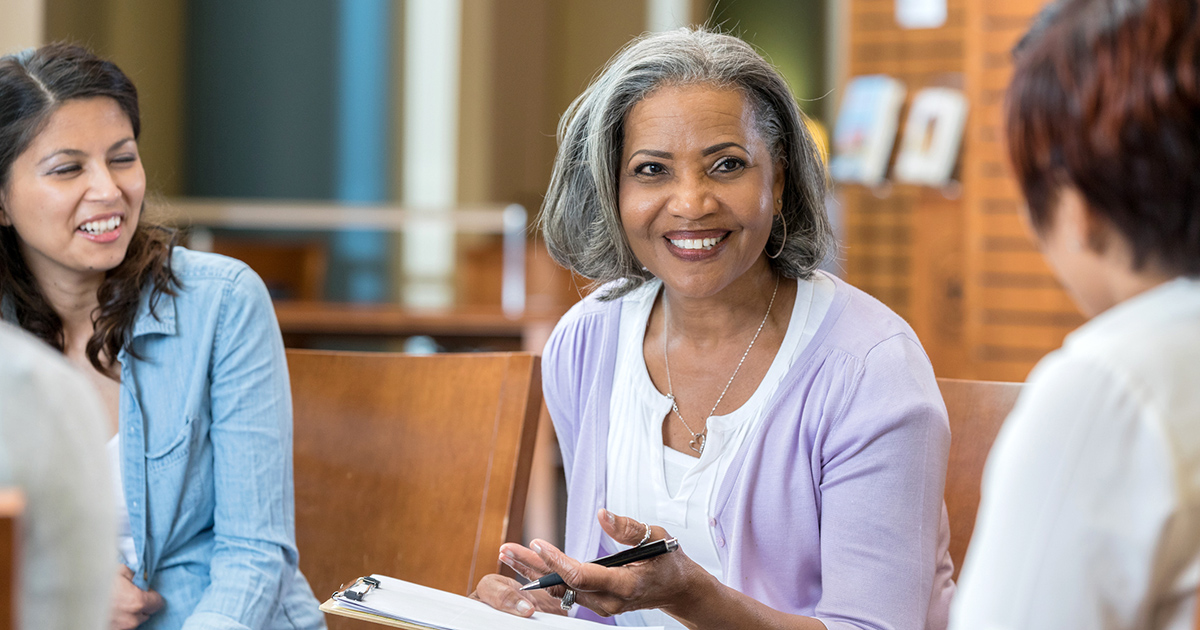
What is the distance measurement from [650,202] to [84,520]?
3.07ft

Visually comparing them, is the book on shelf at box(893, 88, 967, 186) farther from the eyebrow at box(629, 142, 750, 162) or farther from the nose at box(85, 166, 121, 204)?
the nose at box(85, 166, 121, 204)

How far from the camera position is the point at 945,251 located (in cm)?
502

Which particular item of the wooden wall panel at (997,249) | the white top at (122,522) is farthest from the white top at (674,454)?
the wooden wall panel at (997,249)

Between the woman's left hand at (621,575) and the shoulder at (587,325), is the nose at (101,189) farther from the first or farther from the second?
the woman's left hand at (621,575)

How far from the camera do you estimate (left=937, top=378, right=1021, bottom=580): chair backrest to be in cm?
146

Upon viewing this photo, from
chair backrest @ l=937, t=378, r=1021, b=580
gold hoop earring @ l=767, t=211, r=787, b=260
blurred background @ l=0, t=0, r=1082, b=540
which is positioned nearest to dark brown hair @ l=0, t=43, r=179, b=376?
gold hoop earring @ l=767, t=211, r=787, b=260

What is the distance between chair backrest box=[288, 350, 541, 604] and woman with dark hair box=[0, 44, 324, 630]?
15cm

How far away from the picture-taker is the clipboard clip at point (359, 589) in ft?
3.68

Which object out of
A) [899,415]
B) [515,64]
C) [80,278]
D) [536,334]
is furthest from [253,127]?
[899,415]

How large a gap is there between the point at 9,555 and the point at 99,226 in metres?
0.98

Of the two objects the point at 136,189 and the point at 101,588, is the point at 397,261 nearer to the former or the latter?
the point at 136,189

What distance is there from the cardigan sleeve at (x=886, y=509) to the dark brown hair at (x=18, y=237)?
96cm

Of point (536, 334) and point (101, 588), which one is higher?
point (101, 588)

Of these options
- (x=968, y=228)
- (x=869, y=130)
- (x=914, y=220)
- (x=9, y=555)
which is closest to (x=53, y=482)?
(x=9, y=555)
